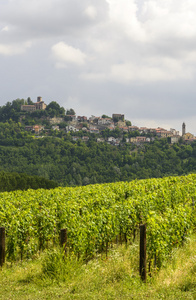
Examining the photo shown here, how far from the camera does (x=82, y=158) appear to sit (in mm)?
106812

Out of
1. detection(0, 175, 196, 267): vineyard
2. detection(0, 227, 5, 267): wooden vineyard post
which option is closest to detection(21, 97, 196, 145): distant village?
detection(0, 175, 196, 267): vineyard

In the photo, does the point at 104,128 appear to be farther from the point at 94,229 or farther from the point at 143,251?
the point at 143,251

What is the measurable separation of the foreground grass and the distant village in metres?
120

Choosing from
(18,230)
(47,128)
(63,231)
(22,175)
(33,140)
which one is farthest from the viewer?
(47,128)

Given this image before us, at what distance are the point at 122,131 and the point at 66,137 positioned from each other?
2777 cm

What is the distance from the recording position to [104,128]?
153625 millimetres

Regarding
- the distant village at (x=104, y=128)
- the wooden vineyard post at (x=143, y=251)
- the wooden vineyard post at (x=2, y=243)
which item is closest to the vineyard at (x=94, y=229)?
the wooden vineyard post at (x=143, y=251)

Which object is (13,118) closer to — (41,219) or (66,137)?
(66,137)

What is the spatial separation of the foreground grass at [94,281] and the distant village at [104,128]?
395 feet

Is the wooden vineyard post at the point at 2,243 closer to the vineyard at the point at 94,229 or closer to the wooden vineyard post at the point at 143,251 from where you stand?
the vineyard at the point at 94,229

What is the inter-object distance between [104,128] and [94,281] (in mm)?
147670

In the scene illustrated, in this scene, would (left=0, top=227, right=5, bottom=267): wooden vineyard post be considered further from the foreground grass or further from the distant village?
the distant village

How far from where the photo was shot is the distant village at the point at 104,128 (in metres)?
136

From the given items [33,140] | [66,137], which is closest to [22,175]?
[33,140]
